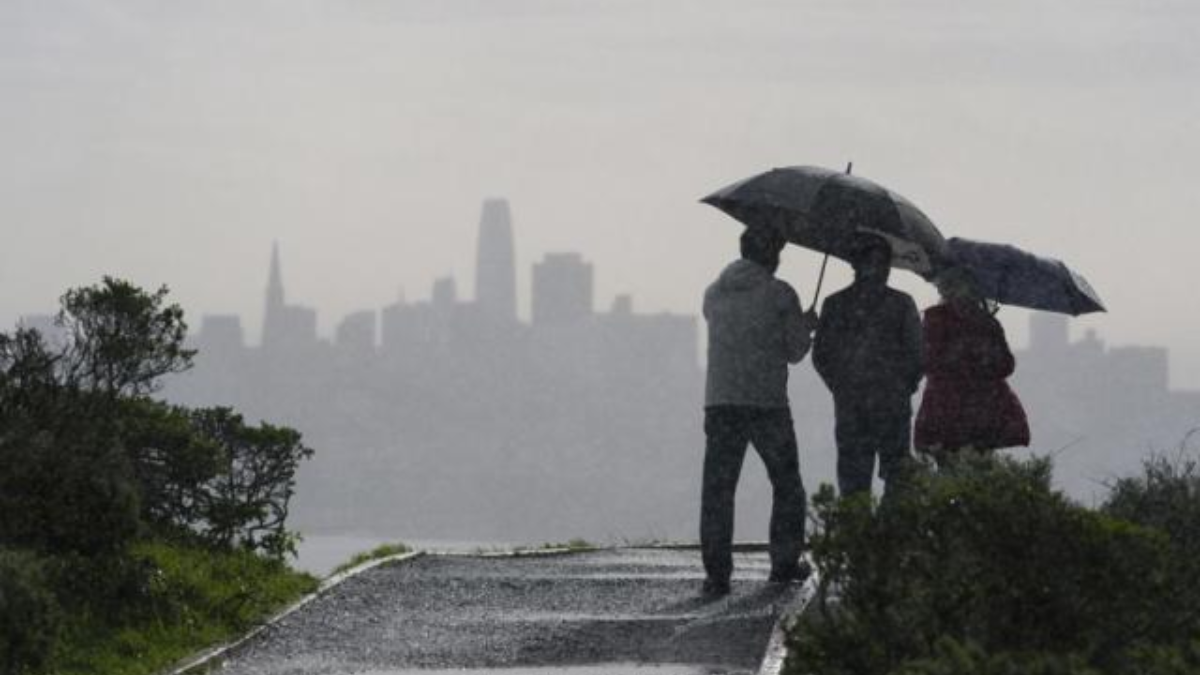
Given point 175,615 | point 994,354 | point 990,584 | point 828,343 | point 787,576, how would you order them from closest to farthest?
point 990,584
point 175,615
point 828,343
point 787,576
point 994,354

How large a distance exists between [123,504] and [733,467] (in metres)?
3.70

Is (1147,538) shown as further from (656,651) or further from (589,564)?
(589,564)

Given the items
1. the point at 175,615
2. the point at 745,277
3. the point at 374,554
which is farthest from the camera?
the point at 374,554

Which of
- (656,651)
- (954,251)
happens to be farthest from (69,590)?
(954,251)

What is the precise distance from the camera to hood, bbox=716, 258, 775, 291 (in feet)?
56.2

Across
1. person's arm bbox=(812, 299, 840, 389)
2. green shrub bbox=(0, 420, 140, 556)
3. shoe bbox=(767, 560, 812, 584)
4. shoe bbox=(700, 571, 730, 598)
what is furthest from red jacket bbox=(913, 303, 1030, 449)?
green shrub bbox=(0, 420, 140, 556)

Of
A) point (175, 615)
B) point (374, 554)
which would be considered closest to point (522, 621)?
point (175, 615)

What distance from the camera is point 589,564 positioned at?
21.5 meters

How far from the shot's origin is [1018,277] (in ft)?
62.0

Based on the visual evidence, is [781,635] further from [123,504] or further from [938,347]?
[123,504]

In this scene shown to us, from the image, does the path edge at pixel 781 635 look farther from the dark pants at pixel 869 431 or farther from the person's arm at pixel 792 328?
the person's arm at pixel 792 328

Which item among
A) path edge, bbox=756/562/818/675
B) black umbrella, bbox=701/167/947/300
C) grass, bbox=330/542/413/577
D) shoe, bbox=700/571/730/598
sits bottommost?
path edge, bbox=756/562/818/675

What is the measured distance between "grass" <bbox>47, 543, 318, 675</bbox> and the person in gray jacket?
2938 mm

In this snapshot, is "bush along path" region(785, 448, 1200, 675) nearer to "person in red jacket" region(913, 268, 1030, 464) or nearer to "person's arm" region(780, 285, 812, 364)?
"person's arm" region(780, 285, 812, 364)
